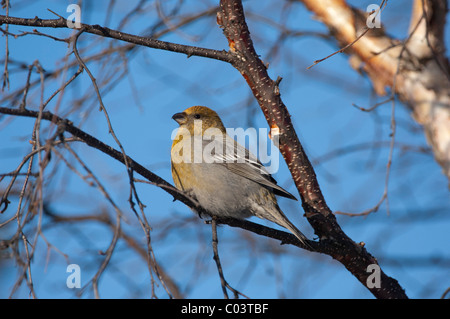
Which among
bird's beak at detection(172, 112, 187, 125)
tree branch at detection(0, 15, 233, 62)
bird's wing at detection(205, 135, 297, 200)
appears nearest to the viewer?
tree branch at detection(0, 15, 233, 62)

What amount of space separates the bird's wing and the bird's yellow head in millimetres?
624

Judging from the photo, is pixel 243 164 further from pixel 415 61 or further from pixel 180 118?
pixel 415 61

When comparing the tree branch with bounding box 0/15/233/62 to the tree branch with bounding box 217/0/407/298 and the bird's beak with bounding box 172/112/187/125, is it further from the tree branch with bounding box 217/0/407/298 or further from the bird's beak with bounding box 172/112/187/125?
the bird's beak with bounding box 172/112/187/125

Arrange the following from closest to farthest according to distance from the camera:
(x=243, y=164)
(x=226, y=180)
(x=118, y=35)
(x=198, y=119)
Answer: (x=118, y=35) → (x=226, y=180) → (x=243, y=164) → (x=198, y=119)

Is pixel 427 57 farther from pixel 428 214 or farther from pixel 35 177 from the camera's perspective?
pixel 35 177

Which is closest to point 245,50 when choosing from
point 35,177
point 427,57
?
point 35,177

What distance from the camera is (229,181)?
4254mm

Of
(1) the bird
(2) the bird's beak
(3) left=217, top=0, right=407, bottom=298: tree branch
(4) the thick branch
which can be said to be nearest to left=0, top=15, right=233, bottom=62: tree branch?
(3) left=217, top=0, right=407, bottom=298: tree branch

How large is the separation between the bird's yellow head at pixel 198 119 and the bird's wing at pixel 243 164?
24.6 inches

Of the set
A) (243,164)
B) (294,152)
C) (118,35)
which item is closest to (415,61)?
(243,164)

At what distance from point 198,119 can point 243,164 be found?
106 cm

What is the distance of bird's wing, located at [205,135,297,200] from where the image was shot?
14.0 feet

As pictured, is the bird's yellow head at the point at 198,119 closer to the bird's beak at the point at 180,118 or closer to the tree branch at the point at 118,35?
the bird's beak at the point at 180,118

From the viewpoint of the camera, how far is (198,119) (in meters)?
5.28
